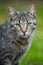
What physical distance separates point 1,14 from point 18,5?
88.7 inches

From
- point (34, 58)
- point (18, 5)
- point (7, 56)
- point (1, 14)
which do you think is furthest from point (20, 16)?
point (18, 5)

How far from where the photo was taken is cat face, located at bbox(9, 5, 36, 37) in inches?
348

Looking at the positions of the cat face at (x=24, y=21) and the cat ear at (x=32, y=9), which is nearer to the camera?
the cat face at (x=24, y=21)

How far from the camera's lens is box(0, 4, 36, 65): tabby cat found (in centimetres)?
892

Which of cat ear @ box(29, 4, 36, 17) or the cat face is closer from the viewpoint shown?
the cat face

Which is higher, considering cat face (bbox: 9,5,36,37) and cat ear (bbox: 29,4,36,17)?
cat ear (bbox: 29,4,36,17)

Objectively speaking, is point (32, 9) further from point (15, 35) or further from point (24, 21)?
point (15, 35)

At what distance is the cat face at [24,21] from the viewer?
29.0ft

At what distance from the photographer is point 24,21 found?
29.4ft

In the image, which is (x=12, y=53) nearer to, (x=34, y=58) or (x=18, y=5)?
(x=34, y=58)

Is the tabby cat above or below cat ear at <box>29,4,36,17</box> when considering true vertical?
below

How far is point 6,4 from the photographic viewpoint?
65.6 ft

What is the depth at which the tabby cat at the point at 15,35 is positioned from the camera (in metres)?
8.92

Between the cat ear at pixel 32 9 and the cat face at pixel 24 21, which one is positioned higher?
the cat ear at pixel 32 9
